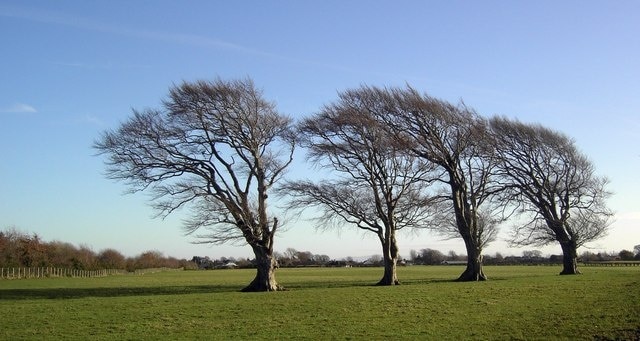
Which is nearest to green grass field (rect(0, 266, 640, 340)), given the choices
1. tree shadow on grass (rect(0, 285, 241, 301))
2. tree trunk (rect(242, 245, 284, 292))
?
tree shadow on grass (rect(0, 285, 241, 301))

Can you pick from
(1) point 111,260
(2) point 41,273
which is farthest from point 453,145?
(1) point 111,260

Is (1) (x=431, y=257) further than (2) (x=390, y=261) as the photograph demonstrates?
Yes

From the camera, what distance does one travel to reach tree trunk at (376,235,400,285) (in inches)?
1683

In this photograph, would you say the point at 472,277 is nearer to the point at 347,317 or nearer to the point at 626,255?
the point at 347,317

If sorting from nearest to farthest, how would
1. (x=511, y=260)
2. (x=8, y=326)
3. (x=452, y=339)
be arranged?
(x=452, y=339) < (x=8, y=326) < (x=511, y=260)

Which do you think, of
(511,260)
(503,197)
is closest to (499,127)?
(503,197)

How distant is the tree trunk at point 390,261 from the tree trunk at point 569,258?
21.4m

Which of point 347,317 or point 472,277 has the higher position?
point 347,317

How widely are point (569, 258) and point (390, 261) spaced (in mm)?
22763

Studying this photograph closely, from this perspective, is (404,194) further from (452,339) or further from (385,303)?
(452,339)

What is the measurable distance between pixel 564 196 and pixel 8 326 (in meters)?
51.4

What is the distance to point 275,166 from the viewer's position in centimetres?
4125

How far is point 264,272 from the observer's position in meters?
38.7

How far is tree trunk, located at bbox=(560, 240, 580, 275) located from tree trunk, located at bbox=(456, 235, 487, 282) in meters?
13.0
